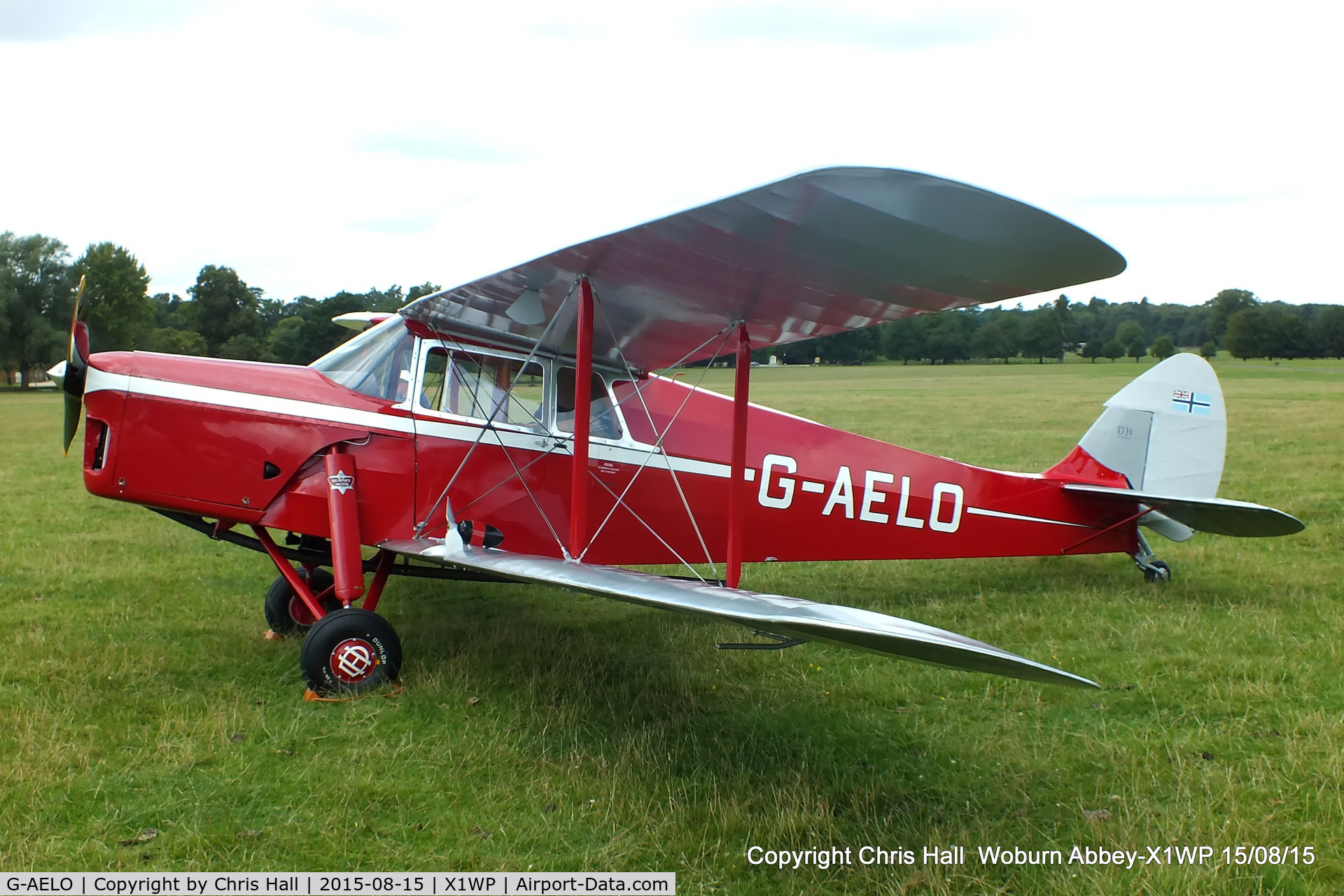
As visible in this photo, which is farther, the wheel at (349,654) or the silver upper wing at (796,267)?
the wheel at (349,654)

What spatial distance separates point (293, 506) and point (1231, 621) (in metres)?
6.42

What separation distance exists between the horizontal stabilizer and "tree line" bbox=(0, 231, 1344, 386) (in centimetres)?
229

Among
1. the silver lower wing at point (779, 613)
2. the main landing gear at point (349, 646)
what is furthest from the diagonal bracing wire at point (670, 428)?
the main landing gear at point (349, 646)

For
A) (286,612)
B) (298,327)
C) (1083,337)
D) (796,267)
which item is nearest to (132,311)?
(298,327)

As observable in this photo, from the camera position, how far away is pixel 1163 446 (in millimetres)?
7426

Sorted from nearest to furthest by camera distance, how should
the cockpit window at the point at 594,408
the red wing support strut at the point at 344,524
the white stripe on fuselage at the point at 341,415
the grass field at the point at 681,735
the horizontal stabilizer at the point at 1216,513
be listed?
the grass field at the point at 681,735, the red wing support strut at the point at 344,524, the white stripe on fuselage at the point at 341,415, the cockpit window at the point at 594,408, the horizontal stabilizer at the point at 1216,513

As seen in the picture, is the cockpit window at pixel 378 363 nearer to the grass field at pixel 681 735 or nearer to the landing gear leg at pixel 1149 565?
the grass field at pixel 681 735

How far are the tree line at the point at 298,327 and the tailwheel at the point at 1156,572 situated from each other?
299cm

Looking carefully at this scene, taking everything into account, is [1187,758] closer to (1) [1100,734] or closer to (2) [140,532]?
(1) [1100,734]

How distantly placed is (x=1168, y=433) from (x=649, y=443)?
4550 millimetres

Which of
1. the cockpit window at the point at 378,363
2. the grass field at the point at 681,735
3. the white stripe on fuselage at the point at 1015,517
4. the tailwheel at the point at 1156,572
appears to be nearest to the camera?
the grass field at the point at 681,735

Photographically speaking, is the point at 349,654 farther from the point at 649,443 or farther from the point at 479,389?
the point at 649,443

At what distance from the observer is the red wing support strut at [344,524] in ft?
16.2

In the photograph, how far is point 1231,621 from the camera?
20.7 ft
